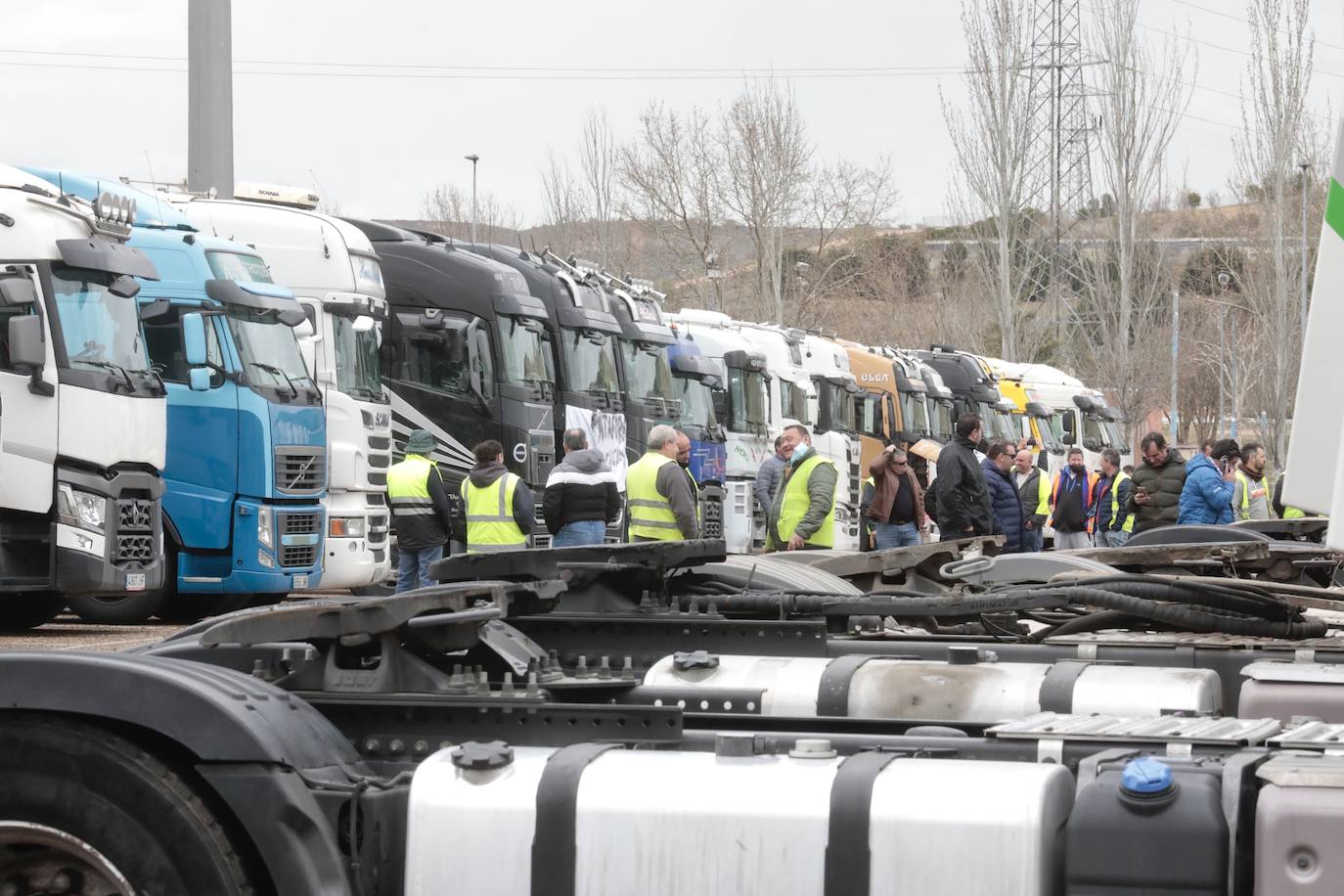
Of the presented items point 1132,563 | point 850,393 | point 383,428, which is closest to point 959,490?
point 383,428

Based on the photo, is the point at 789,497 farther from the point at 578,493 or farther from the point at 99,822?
the point at 99,822

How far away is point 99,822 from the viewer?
3410 millimetres

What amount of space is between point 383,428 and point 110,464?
4.66m

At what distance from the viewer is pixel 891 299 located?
7088 cm

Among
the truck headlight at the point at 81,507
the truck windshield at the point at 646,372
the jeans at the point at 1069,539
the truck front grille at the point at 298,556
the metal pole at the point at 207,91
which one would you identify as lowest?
the jeans at the point at 1069,539

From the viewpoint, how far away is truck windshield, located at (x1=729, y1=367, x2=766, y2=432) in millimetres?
27922

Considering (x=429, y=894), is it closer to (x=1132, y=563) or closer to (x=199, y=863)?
(x=199, y=863)

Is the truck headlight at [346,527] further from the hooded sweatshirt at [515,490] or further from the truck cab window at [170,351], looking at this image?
the hooded sweatshirt at [515,490]

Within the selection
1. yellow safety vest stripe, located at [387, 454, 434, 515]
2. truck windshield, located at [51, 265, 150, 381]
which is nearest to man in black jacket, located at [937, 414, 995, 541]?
yellow safety vest stripe, located at [387, 454, 434, 515]

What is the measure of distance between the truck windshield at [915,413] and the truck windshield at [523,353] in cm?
1480

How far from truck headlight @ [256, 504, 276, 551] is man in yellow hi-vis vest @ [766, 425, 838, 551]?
4538 millimetres

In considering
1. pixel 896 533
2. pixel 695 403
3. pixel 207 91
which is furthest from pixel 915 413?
pixel 896 533

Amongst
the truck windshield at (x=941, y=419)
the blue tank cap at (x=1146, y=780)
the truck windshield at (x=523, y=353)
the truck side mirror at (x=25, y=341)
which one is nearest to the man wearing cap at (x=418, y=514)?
the truck side mirror at (x=25, y=341)

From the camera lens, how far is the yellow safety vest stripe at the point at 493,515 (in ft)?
49.3
